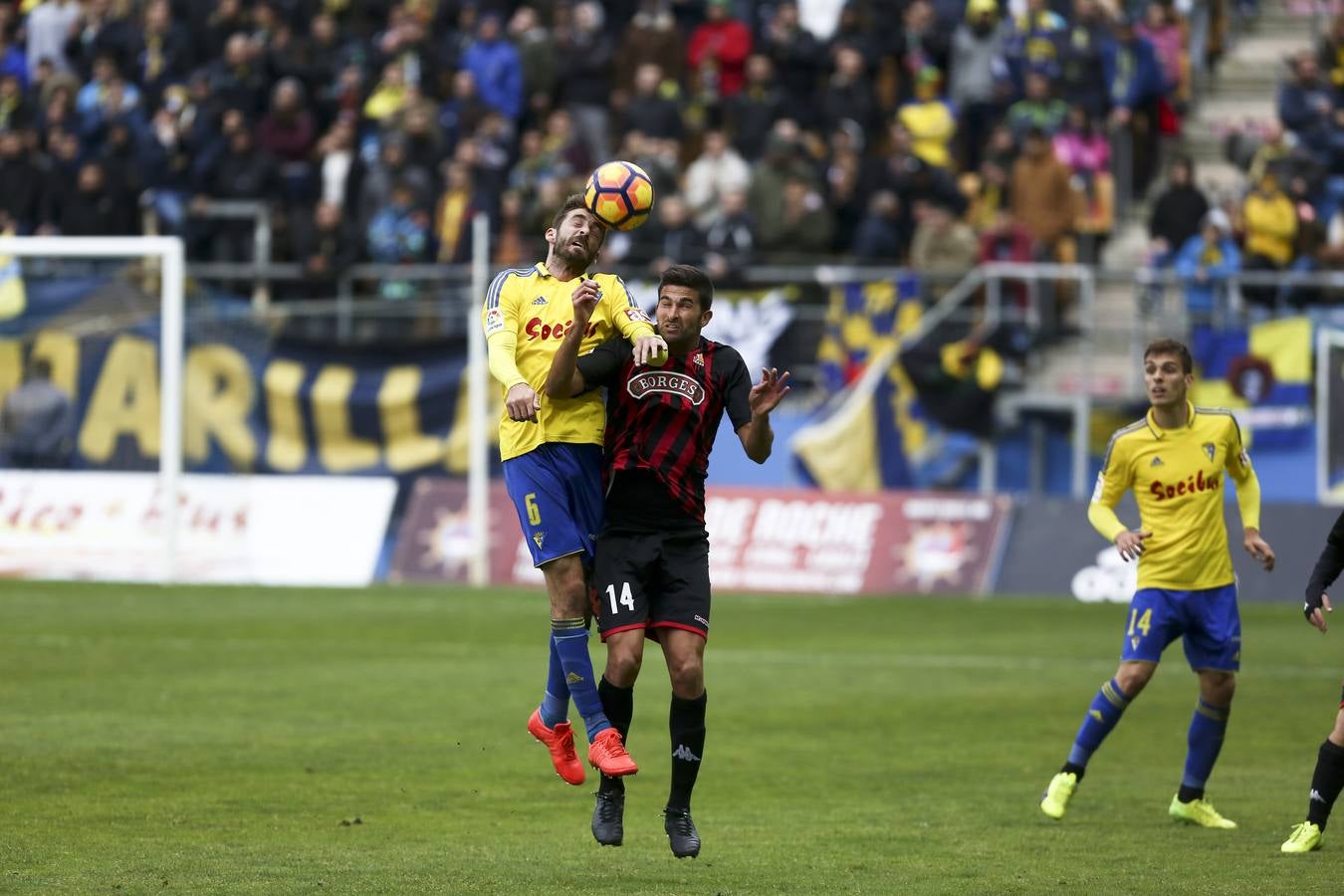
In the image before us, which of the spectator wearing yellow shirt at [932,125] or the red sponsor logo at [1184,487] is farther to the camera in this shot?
the spectator wearing yellow shirt at [932,125]

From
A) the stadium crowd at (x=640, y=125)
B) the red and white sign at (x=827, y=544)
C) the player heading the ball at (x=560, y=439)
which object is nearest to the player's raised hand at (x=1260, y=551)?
the player heading the ball at (x=560, y=439)

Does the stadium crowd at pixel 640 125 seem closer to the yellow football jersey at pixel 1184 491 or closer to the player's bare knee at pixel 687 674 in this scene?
the yellow football jersey at pixel 1184 491

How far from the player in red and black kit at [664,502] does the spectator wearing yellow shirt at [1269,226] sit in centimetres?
1611

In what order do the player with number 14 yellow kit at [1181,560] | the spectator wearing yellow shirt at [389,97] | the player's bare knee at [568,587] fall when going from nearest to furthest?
the player's bare knee at [568,587] → the player with number 14 yellow kit at [1181,560] → the spectator wearing yellow shirt at [389,97]

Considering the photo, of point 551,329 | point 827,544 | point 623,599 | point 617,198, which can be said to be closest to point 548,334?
point 551,329

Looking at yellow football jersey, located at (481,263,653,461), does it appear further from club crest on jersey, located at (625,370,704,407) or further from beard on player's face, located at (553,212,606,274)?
club crest on jersey, located at (625,370,704,407)

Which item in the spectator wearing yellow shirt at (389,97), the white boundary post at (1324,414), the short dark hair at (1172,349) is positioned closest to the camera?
the short dark hair at (1172,349)

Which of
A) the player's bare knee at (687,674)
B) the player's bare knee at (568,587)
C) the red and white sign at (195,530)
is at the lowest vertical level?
the red and white sign at (195,530)

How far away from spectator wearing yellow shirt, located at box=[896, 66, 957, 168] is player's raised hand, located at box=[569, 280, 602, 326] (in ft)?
58.9

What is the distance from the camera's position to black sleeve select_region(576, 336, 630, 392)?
9.22 metres

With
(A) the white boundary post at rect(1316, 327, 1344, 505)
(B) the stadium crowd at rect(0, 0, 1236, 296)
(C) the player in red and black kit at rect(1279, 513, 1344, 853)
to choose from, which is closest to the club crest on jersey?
(C) the player in red and black kit at rect(1279, 513, 1344, 853)

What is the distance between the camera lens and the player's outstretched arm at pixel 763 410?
8.69 meters

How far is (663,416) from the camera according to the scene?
30.6 ft

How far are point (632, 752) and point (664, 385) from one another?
13.9 ft
